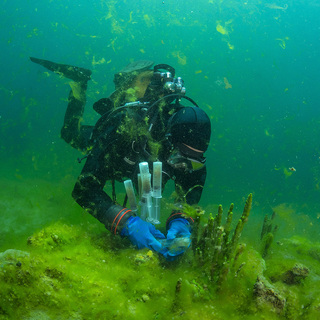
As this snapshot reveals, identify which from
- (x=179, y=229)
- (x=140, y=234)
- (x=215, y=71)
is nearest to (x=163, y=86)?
(x=179, y=229)

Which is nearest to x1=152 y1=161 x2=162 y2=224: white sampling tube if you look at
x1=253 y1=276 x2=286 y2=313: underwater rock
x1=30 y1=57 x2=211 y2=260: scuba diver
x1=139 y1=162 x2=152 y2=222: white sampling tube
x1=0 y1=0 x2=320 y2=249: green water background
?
x1=139 y1=162 x2=152 y2=222: white sampling tube

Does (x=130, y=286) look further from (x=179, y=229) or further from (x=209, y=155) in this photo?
(x=209, y=155)

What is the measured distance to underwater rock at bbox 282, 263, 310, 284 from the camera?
2.55 meters

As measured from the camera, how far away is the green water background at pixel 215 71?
1113 inches

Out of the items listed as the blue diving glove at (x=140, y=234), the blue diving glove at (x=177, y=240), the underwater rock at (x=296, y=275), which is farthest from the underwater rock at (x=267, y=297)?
the blue diving glove at (x=140, y=234)

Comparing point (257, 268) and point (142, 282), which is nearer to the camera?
point (142, 282)

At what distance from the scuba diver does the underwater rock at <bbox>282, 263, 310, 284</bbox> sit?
130cm

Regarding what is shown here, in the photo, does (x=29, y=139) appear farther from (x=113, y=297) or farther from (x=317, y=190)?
(x=317, y=190)

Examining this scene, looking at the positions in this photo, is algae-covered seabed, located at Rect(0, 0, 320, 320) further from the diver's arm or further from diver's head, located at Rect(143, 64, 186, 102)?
diver's head, located at Rect(143, 64, 186, 102)

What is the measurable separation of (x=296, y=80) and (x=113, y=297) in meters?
43.6

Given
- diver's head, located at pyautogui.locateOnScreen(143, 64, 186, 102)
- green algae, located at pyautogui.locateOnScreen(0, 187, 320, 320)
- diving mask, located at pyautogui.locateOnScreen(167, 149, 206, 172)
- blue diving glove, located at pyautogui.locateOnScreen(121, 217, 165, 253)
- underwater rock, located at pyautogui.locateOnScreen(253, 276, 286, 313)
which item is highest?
diver's head, located at pyautogui.locateOnScreen(143, 64, 186, 102)

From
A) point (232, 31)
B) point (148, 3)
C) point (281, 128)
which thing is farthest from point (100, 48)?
point (281, 128)

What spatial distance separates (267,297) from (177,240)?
1.15 meters

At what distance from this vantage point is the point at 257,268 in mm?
2549
